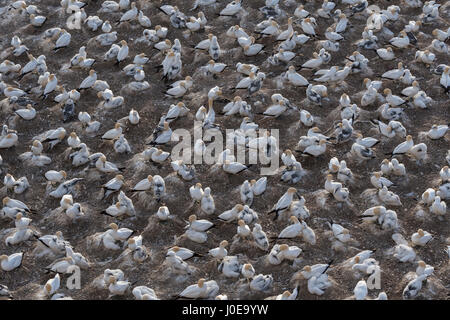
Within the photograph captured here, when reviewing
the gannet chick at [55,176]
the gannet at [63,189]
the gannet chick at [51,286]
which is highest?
the gannet chick at [55,176]

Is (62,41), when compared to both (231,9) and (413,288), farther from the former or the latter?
(413,288)

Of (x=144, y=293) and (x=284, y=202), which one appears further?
(x=284, y=202)

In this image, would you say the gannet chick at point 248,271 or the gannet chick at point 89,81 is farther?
the gannet chick at point 89,81

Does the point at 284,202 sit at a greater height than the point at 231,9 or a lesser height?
lesser

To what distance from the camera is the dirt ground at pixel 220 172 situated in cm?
1395

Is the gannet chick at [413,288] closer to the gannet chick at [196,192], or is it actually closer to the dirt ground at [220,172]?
the dirt ground at [220,172]

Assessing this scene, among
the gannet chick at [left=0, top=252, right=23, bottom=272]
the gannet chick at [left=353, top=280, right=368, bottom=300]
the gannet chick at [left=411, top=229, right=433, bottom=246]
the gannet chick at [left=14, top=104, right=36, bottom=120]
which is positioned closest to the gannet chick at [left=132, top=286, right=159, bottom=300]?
the gannet chick at [left=0, top=252, right=23, bottom=272]

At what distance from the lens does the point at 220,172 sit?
624 inches

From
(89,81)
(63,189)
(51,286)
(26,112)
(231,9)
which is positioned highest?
(231,9)

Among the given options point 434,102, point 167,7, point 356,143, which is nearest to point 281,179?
point 356,143

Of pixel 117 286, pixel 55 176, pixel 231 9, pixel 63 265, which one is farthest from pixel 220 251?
pixel 231 9

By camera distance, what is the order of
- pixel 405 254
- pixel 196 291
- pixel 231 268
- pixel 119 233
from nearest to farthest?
pixel 196 291
pixel 231 268
pixel 405 254
pixel 119 233

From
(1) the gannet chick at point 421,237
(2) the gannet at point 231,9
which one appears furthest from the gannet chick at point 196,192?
(2) the gannet at point 231,9

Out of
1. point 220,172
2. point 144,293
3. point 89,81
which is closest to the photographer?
point 144,293
